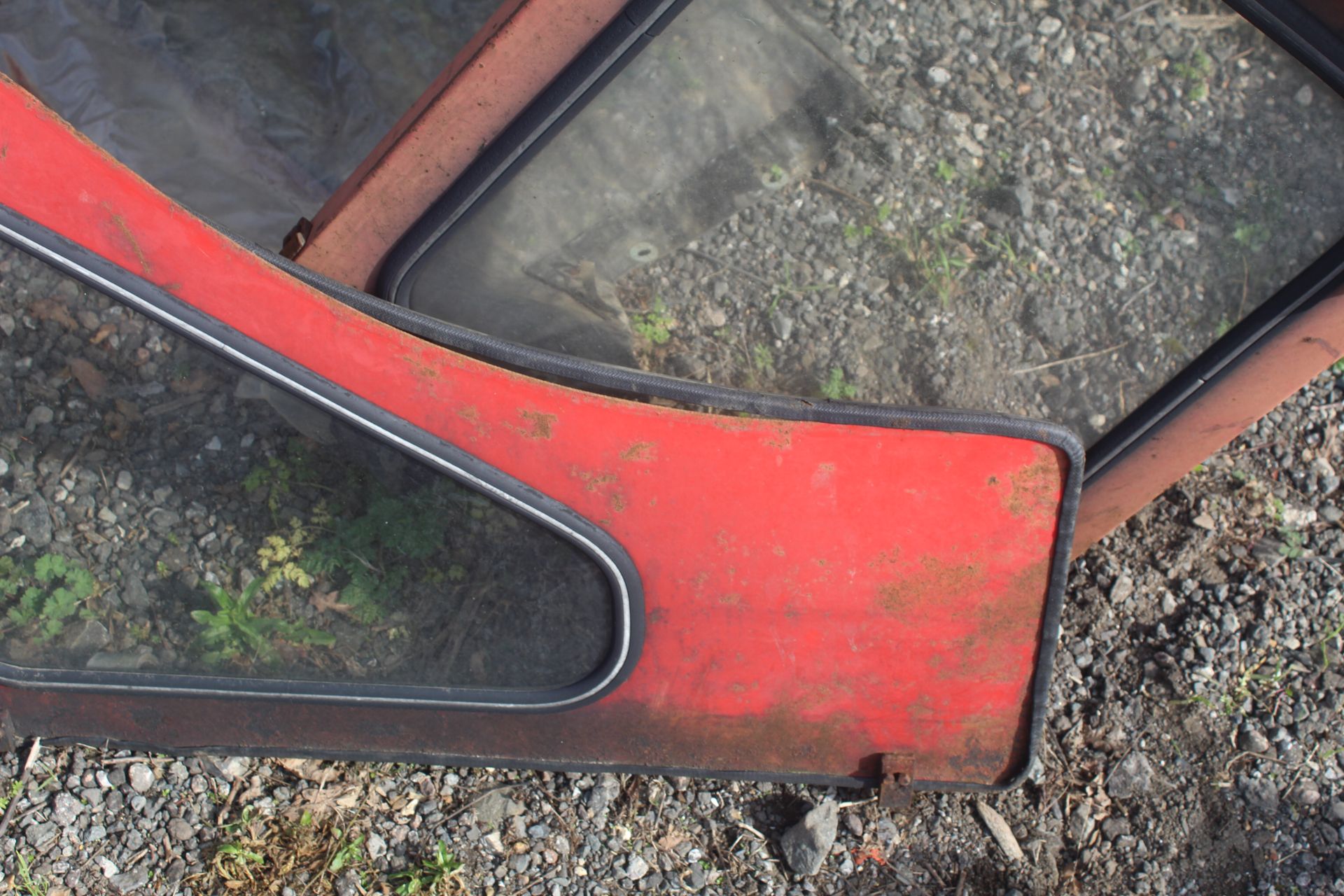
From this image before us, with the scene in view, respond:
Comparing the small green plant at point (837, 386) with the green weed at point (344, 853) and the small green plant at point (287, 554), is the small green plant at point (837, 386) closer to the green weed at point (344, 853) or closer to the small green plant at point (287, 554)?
the small green plant at point (287, 554)

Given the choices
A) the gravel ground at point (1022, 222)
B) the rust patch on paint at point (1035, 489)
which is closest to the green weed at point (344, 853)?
the gravel ground at point (1022, 222)

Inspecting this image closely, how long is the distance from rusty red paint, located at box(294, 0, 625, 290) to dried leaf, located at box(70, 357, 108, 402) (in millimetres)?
521

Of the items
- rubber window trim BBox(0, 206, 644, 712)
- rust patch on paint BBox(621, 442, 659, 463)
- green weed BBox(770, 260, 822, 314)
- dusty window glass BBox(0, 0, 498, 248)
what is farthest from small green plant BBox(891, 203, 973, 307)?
dusty window glass BBox(0, 0, 498, 248)

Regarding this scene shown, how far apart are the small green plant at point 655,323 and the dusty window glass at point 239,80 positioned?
1.05m

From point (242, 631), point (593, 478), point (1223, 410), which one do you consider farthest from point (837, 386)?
point (242, 631)

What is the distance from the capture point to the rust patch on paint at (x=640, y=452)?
54.9 inches

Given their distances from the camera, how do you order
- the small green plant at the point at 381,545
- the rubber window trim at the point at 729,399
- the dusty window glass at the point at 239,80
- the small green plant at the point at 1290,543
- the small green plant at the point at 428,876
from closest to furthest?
1. the small green plant at the point at 381,545
2. the rubber window trim at the point at 729,399
3. the small green plant at the point at 428,876
4. the small green plant at the point at 1290,543
5. the dusty window glass at the point at 239,80

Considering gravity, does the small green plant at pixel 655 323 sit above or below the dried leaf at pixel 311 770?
above

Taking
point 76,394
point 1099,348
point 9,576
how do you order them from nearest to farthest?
point 76,394 → point 9,576 → point 1099,348

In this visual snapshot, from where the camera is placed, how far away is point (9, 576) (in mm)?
1352

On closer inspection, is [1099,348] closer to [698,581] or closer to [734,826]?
[698,581]

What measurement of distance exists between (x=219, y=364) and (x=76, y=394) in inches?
6.7

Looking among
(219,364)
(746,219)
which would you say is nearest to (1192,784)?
(746,219)

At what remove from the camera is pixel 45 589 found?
1368 millimetres
